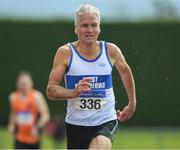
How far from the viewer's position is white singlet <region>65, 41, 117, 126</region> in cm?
953

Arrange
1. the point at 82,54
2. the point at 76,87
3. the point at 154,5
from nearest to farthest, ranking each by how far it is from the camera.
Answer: the point at 76,87 < the point at 82,54 < the point at 154,5

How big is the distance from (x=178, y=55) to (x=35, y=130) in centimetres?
1319

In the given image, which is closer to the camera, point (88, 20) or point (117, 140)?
point (88, 20)

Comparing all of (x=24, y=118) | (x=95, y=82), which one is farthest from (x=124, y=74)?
(x=24, y=118)

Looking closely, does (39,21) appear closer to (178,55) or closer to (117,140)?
(178,55)

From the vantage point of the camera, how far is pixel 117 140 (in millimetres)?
22047

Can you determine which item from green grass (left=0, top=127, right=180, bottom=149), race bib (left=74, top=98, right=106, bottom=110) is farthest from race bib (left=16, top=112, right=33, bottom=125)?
race bib (left=74, top=98, right=106, bottom=110)

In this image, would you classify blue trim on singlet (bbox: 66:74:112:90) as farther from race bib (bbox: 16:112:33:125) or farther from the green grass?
the green grass

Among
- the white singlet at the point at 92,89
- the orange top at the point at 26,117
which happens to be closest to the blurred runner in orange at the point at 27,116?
the orange top at the point at 26,117

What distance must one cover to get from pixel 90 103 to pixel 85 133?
35 cm

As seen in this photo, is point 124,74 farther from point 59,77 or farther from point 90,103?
point 59,77

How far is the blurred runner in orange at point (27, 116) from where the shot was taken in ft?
52.5

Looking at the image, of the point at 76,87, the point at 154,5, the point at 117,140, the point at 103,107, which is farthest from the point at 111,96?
the point at 154,5

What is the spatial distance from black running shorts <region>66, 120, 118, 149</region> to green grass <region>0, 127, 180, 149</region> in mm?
10600
